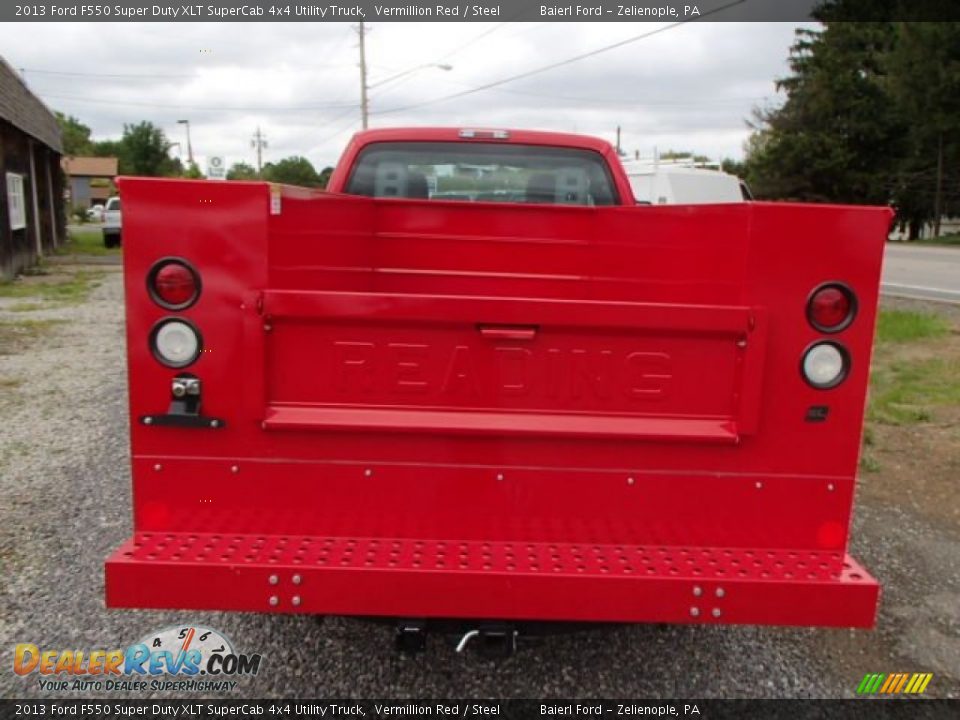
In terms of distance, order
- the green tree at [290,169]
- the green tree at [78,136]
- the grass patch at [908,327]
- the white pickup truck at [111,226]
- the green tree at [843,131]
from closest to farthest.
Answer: the grass patch at [908,327], the white pickup truck at [111,226], the green tree at [843,131], the green tree at [290,169], the green tree at [78,136]

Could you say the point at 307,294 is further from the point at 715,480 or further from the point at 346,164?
the point at 346,164

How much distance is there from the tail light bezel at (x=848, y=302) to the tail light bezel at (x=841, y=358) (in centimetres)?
4

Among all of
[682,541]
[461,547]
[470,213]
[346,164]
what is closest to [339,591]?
[461,547]

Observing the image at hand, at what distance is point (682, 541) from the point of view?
8.48 ft

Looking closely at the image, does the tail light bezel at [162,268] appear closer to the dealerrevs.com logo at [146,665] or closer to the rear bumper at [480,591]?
the rear bumper at [480,591]

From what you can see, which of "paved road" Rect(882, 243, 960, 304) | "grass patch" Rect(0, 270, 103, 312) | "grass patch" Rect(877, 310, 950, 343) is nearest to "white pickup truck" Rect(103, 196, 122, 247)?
"grass patch" Rect(0, 270, 103, 312)

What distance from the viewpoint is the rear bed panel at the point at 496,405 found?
243cm

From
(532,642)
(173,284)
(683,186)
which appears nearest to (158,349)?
(173,284)

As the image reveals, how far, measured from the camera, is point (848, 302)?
8.14 ft

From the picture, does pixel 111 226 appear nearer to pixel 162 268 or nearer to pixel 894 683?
pixel 162 268

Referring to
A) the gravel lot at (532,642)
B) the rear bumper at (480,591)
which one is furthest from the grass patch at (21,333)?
the rear bumper at (480,591)

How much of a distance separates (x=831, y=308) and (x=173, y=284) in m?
2.00

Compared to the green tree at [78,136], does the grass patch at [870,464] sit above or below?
below

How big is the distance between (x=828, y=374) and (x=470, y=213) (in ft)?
7.12
